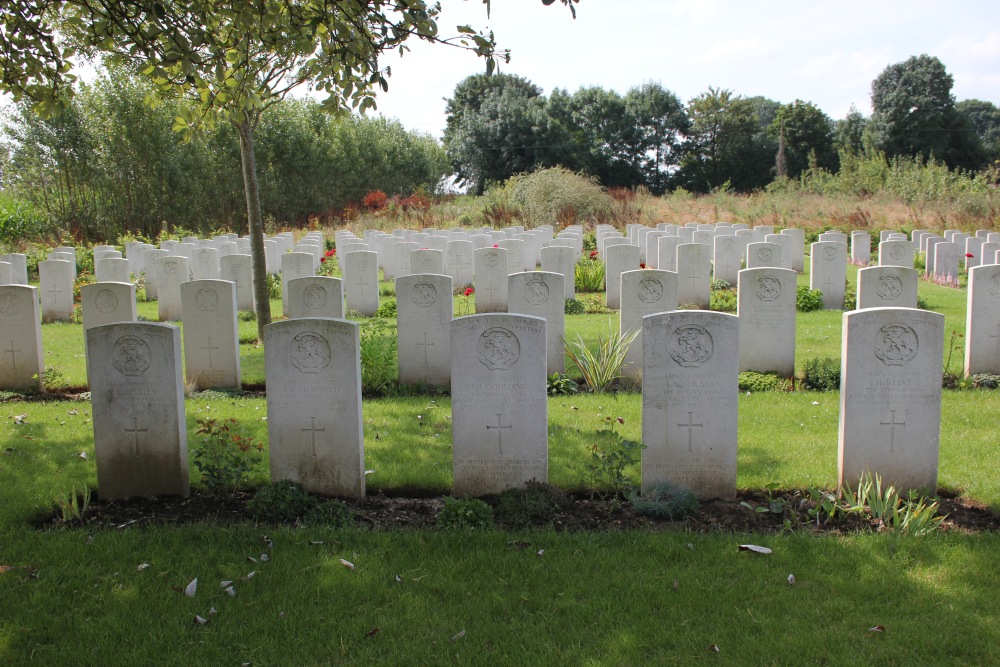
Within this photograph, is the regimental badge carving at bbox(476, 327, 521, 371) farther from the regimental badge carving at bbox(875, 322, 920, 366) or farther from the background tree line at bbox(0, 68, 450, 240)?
the background tree line at bbox(0, 68, 450, 240)

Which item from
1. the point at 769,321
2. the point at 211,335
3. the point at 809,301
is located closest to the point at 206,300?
the point at 211,335

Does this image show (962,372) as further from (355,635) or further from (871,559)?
(355,635)

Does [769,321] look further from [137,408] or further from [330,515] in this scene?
[137,408]

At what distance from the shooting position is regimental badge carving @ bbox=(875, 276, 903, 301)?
32.8 feet

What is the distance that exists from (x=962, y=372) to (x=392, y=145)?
117ft

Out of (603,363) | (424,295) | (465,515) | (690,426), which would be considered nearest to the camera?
(465,515)

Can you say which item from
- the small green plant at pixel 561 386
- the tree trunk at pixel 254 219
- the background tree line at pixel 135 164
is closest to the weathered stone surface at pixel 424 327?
the small green plant at pixel 561 386

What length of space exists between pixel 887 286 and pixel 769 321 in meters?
1.95

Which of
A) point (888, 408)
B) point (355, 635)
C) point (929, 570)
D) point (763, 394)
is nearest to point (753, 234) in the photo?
point (763, 394)

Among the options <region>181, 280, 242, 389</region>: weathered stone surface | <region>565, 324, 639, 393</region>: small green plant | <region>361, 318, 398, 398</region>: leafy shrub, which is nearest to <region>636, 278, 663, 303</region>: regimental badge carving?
<region>565, 324, 639, 393</region>: small green plant

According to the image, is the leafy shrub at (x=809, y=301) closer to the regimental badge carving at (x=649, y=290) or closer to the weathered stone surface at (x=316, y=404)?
the regimental badge carving at (x=649, y=290)

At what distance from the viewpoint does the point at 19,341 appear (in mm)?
8992

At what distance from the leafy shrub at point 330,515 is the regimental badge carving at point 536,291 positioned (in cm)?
454

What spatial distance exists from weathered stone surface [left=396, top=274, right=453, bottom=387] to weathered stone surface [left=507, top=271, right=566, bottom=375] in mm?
812
